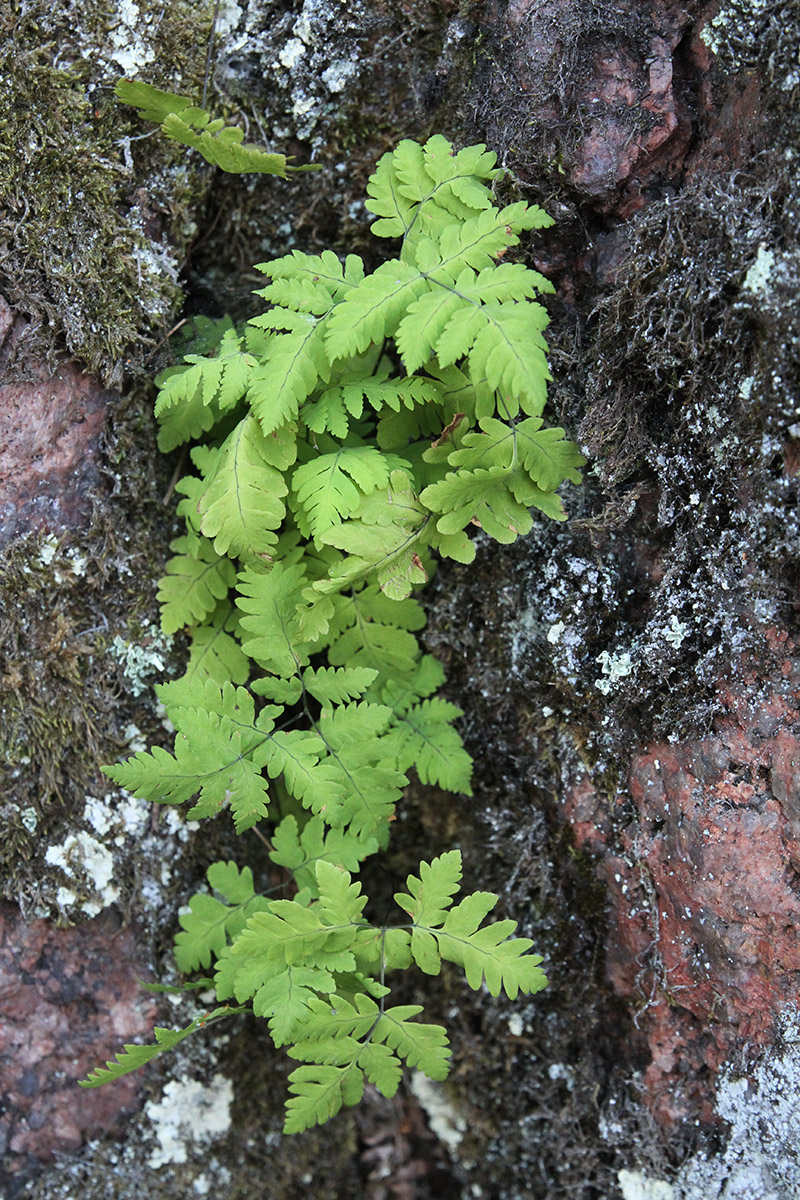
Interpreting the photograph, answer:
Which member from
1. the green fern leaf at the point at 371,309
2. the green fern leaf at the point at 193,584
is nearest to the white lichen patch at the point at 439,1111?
the green fern leaf at the point at 193,584

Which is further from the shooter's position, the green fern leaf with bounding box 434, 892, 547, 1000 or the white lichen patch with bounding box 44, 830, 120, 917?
the white lichen patch with bounding box 44, 830, 120, 917

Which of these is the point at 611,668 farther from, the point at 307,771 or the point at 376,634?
the point at 307,771

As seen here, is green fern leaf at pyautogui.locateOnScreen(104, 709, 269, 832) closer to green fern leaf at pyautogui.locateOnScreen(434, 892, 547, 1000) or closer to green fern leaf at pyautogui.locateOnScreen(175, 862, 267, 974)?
green fern leaf at pyautogui.locateOnScreen(175, 862, 267, 974)

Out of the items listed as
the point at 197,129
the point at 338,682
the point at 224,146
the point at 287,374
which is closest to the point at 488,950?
the point at 338,682

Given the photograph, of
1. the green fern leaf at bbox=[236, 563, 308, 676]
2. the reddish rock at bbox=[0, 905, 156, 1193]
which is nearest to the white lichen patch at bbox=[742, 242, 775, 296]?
the green fern leaf at bbox=[236, 563, 308, 676]

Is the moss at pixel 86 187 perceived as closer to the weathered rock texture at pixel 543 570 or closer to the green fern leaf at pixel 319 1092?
the weathered rock texture at pixel 543 570
